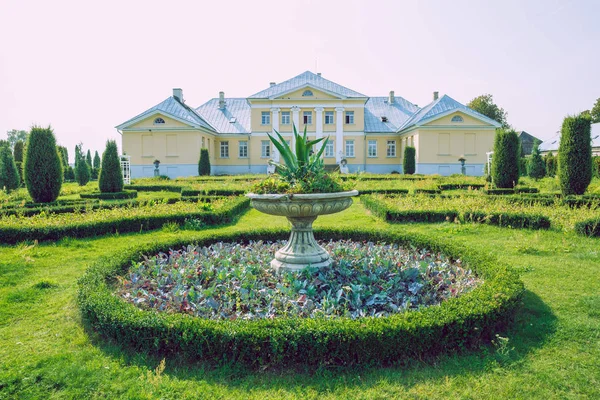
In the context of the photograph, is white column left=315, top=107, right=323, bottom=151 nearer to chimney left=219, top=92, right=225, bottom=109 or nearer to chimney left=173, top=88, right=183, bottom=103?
chimney left=219, top=92, right=225, bottom=109

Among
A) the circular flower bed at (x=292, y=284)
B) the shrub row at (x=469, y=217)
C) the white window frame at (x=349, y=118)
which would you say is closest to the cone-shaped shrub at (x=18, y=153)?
the white window frame at (x=349, y=118)

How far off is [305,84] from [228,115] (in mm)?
8076

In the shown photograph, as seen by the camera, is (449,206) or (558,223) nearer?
(558,223)

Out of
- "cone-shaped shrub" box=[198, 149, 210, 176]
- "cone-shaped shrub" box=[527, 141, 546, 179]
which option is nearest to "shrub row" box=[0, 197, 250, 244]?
"cone-shaped shrub" box=[198, 149, 210, 176]

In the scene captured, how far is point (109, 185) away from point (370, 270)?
1509 cm

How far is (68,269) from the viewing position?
252 inches

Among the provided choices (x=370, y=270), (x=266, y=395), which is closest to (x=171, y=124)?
(x=370, y=270)

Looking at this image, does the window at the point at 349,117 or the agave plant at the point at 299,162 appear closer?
the agave plant at the point at 299,162

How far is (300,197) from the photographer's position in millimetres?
5129

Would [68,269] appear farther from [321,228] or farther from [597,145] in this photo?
[597,145]

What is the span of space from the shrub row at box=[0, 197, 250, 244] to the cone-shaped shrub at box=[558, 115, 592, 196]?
1120 centimetres

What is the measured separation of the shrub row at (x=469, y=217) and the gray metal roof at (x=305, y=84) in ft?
78.8

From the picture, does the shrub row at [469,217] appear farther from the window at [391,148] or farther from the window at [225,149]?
the window at [225,149]

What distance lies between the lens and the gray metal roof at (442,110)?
98.8 feet
